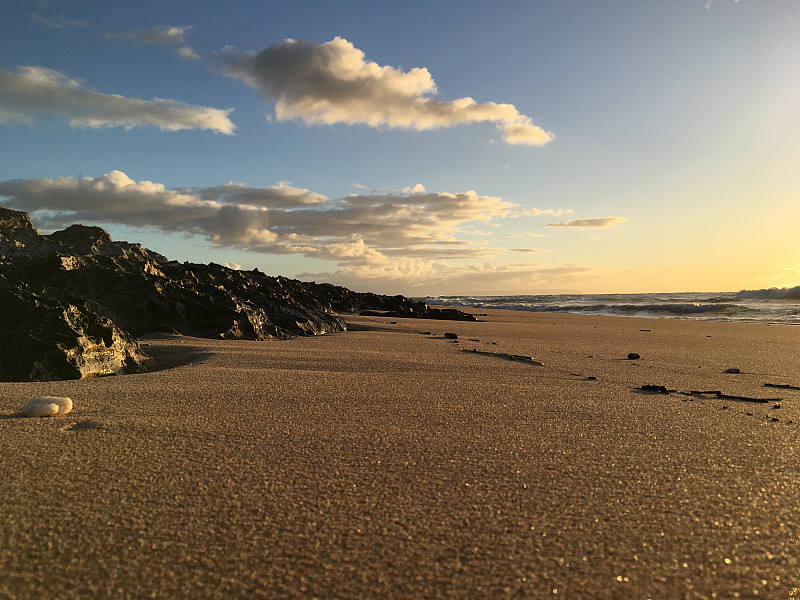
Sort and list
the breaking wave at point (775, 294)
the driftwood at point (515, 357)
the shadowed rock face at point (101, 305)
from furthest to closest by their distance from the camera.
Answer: the breaking wave at point (775, 294), the driftwood at point (515, 357), the shadowed rock face at point (101, 305)

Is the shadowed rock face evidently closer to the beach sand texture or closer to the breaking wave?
the beach sand texture

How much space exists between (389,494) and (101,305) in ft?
17.7

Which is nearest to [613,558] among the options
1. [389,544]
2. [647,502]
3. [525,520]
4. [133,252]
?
[525,520]

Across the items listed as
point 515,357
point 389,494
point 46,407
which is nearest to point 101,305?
point 46,407

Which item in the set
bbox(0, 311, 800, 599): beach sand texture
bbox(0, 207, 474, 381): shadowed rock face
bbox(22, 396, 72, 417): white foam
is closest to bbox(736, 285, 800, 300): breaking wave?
bbox(0, 207, 474, 381): shadowed rock face

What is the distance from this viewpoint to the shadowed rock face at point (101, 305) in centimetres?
372

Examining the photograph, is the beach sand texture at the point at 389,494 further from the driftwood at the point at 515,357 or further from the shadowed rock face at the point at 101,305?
the driftwood at the point at 515,357

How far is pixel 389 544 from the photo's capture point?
1477 mm

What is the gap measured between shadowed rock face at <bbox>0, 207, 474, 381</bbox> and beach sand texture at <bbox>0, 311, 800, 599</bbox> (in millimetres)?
458

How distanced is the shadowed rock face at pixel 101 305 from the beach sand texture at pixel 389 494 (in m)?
0.46

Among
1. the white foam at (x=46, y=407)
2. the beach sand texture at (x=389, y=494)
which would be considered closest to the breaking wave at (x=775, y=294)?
the beach sand texture at (x=389, y=494)

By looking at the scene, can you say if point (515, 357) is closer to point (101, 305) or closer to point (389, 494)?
point (389, 494)

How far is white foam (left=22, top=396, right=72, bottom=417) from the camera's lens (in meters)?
2.52

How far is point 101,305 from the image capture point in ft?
19.0
